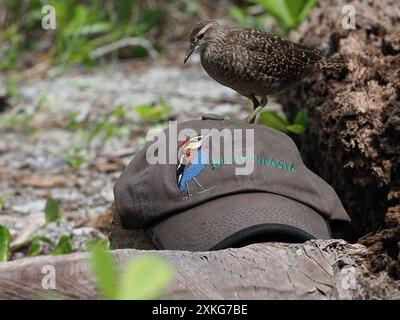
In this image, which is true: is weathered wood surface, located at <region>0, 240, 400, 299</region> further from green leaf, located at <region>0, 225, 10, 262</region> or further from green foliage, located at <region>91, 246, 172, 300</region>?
green leaf, located at <region>0, 225, 10, 262</region>

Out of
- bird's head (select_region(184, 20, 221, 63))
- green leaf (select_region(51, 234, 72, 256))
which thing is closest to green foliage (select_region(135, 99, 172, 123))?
bird's head (select_region(184, 20, 221, 63))

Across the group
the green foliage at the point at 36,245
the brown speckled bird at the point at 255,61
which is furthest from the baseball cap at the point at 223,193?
the brown speckled bird at the point at 255,61

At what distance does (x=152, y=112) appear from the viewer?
6.22 meters

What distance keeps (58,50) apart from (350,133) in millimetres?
5036

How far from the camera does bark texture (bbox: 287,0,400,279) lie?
10.4 feet

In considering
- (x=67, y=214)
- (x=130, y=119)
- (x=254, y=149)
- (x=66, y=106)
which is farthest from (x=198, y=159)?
(x=66, y=106)

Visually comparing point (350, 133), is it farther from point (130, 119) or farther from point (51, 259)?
point (130, 119)

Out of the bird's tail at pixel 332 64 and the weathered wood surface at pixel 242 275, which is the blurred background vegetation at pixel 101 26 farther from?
the weathered wood surface at pixel 242 275

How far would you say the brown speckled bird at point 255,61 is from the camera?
15.5 ft

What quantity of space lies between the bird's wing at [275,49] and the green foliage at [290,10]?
3.01ft

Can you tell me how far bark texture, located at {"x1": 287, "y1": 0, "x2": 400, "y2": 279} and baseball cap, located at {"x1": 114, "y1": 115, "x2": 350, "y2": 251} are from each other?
0.77ft

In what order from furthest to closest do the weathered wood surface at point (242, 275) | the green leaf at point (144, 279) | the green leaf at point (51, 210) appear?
the green leaf at point (51, 210)
the weathered wood surface at point (242, 275)
the green leaf at point (144, 279)

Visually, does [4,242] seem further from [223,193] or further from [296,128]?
[296,128]

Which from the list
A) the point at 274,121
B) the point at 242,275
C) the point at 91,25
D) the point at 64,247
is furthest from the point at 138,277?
the point at 91,25
